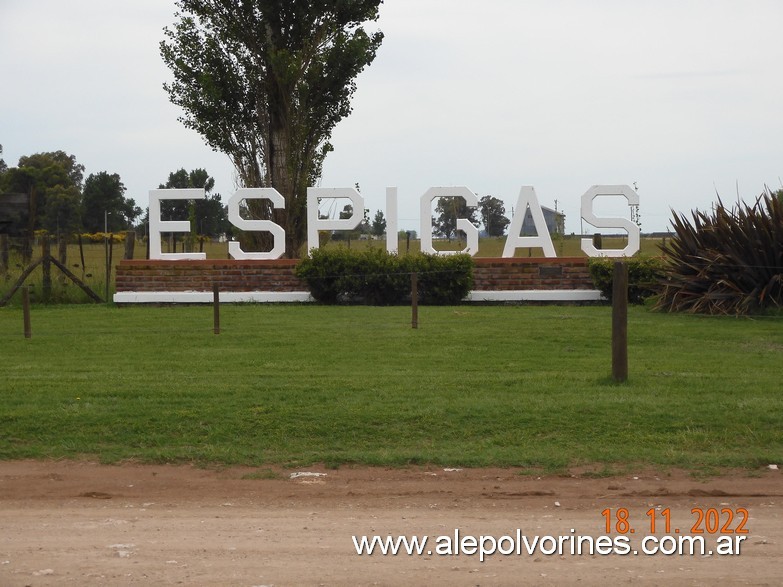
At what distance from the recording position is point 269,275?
21328 mm

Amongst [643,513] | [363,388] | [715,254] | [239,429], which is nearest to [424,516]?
[643,513]

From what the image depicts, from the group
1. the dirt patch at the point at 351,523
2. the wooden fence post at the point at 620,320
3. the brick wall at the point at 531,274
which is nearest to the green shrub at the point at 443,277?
the brick wall at the point at 531,274

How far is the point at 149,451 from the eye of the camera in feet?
27.6

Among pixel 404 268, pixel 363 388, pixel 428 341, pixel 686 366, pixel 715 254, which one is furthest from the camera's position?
pixel 404 268

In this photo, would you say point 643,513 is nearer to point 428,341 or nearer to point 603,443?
point 603,443

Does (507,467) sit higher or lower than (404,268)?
lower

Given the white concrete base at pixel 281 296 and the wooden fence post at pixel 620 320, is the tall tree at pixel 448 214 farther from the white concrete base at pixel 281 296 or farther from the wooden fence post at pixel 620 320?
the wooden fence post at pixel 620 320

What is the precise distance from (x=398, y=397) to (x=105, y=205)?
44.8 m

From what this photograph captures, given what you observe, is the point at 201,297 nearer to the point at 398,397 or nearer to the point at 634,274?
the point at 634,274

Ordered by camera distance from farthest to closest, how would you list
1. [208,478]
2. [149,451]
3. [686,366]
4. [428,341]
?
1. [428,341]
2. [686,366]
3. [149,451]
4. [208,478]

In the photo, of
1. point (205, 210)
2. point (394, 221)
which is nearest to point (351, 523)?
point (394, 221)

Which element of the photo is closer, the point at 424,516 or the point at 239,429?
the point at 424,516

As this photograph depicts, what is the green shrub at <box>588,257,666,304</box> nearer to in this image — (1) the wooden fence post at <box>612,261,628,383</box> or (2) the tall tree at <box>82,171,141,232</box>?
(1) the wooden fence post at <box>612,261,628,383</box>

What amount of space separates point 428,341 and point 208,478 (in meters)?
6.44
